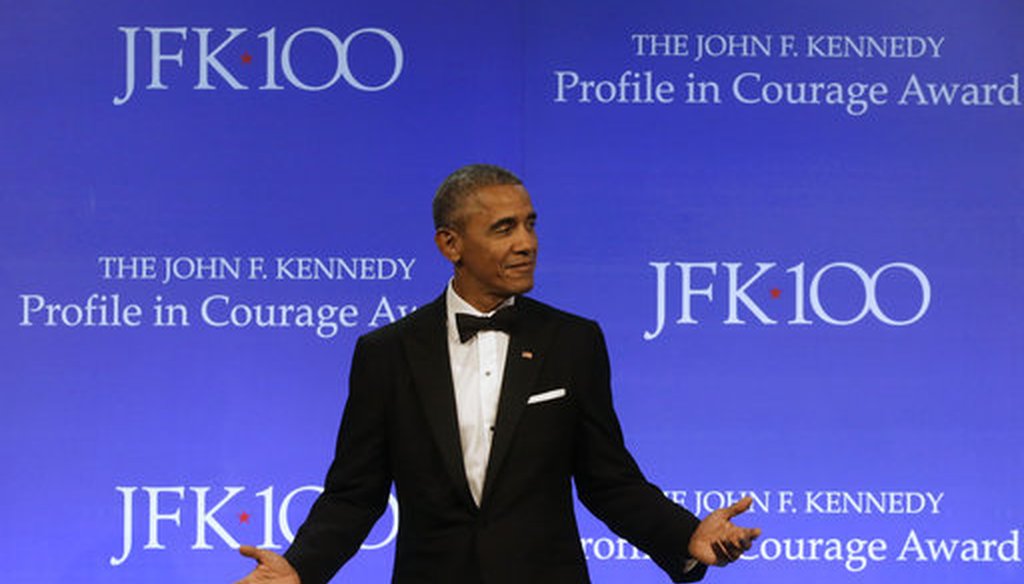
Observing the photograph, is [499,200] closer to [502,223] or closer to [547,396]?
[502,223]

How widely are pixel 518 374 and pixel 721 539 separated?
471 millimetres

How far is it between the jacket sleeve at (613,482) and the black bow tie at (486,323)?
165 mm

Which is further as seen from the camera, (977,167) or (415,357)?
Result: (977,167)

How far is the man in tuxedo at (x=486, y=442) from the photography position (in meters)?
2.67

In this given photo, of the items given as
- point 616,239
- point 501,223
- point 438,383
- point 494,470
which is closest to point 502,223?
point 501,223

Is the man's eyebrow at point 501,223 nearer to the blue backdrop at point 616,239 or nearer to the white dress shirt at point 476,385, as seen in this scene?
the white dress shirt at point 476,385

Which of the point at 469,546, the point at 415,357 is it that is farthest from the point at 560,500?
the point at 415,357

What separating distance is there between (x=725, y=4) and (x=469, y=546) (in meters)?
2.09

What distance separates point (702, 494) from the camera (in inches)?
165

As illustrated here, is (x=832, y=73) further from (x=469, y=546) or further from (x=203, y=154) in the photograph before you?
(x=469, y=546)

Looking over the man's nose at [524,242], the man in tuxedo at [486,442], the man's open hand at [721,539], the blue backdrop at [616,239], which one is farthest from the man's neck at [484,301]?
the blue backdrop at [616,239]

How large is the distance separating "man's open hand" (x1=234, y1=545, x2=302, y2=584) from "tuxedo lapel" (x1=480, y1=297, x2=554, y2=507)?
1.19 ft

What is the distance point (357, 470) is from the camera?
9.14ft

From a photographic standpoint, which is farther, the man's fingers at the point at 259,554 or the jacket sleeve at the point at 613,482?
the jacket sleeve at the point at 613,482
